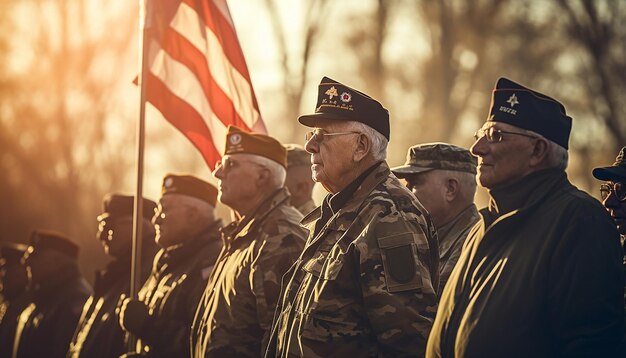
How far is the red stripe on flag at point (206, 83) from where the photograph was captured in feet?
26.9

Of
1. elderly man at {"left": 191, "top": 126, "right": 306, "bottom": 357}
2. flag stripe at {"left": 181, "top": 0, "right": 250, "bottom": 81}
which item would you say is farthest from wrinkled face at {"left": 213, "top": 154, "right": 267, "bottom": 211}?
flag stripe at {"left": 181, "top": 0, "right": 250, "bottom": 81}

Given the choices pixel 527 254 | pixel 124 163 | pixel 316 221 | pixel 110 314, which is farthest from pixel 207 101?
pixel 124 163

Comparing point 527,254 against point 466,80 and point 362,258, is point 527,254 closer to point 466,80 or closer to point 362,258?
point 362,258

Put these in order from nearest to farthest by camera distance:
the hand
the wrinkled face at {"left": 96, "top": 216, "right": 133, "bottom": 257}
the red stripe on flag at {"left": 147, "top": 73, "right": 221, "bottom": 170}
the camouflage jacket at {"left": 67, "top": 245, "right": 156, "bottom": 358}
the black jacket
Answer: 1. the black jacket
2. the hand
3. the red stripe on flag at {"left": 147, "top": 73, "right": 221, "bottom": 170}
4. the camouflage jacket at {"left": 67, "top": 245, "right": 156, "bottom": 358}
5. the wrinkled face at {"left": 96, "top": 216, "right": 133, "bottom": 257}

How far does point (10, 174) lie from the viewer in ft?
92.5

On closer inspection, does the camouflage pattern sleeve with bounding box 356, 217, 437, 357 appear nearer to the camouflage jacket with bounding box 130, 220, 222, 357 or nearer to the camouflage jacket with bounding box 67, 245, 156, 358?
the camouflage jacket with bounding box 130, 220, 222, 357

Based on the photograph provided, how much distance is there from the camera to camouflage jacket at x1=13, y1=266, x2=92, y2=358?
9.73 meters

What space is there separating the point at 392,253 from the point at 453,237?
6.20 feet

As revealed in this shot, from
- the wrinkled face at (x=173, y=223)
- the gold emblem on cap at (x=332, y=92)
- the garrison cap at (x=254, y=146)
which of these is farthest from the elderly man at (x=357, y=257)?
Result: the wrinkled face at (x=173, y=223)

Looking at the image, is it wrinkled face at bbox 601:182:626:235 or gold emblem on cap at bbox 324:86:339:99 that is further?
wrinkled face at bbox 601:182:626:235

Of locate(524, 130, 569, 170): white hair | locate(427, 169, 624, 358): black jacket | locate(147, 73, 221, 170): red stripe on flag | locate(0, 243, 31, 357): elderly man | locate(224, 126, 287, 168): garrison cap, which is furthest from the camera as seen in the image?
locate(0, 243, 31, 357): elderly man

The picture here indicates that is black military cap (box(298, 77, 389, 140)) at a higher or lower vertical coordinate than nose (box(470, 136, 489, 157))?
higher

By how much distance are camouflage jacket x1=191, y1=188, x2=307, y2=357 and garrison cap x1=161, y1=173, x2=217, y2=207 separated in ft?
5.50

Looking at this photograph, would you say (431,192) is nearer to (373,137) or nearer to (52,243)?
(373,137)
